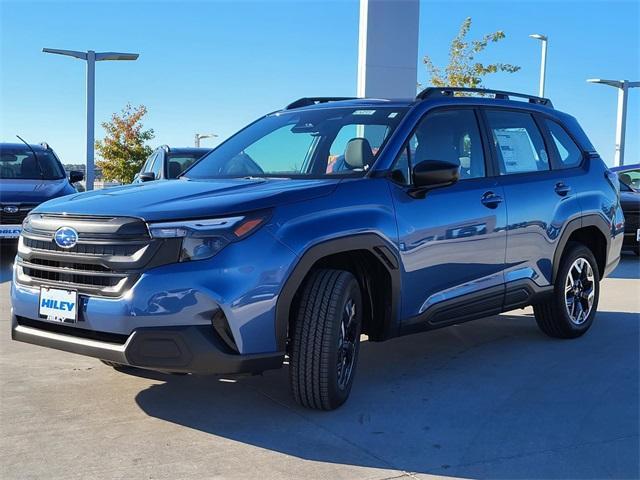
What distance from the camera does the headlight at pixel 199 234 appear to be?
338 cm

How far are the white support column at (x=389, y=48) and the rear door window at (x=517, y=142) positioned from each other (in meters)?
6.57

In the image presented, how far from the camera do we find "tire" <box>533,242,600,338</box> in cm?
565

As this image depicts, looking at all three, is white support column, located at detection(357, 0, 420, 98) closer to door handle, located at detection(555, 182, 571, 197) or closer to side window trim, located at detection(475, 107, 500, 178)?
door handle, located at detection(555, 182, 571, 197)

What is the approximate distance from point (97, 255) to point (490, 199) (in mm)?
2624

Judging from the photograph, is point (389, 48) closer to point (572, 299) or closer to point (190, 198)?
point (572, 299)

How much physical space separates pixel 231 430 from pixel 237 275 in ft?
2.92

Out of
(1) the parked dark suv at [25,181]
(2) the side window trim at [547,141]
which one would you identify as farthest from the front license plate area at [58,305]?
(1) the parked dark suv at [25,181]

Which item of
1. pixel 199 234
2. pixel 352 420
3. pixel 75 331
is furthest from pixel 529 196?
pixel 75 331

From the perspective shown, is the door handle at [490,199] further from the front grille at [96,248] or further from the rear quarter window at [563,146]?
the front grille at [96,248]

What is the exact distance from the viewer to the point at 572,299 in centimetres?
584

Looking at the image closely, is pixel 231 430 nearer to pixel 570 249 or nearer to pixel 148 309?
pixel 148 309

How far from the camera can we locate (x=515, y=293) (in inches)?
202

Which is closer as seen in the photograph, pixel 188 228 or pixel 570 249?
pixel 188 228

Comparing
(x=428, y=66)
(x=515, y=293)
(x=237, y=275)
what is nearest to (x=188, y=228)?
(x=237, y=275)
